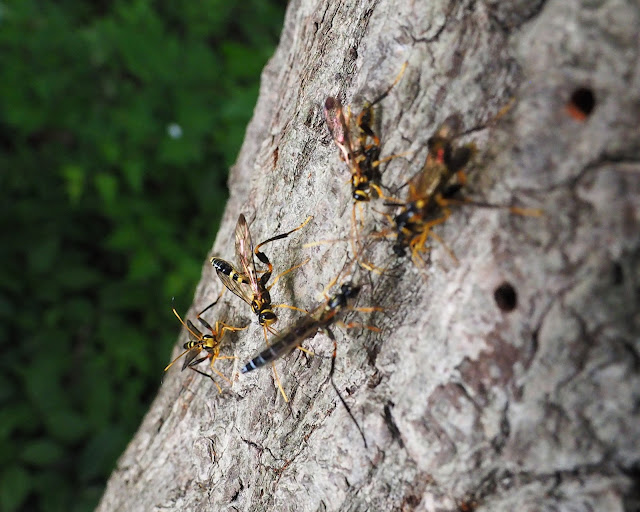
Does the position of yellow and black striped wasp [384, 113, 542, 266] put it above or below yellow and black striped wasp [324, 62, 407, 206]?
below

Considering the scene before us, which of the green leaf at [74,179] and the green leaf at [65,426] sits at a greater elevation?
the green leaf at [74,179]

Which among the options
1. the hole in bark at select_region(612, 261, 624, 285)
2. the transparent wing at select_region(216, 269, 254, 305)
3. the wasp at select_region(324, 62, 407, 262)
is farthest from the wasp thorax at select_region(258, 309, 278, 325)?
the hole in bark at select_region(612, 261, 624, 285)

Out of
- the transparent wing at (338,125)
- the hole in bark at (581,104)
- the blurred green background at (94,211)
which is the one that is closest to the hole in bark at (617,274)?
the hole in bark at (581,104)

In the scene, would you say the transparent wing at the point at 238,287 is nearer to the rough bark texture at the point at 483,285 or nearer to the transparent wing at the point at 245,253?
the transparent wing at the point at 245,253

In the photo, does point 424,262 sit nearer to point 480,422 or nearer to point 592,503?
point 480,422

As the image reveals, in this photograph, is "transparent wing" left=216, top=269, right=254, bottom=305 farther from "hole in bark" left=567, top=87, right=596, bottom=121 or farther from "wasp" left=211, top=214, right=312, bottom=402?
"hole in bark" left=567, top=87, right=596, bottom=121

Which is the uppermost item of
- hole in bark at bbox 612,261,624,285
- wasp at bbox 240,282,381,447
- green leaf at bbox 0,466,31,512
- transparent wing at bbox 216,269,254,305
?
green leaf at bbox 0,466,31,512

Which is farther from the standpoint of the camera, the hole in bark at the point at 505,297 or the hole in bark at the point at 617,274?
the hole in bark at the point at 505,297

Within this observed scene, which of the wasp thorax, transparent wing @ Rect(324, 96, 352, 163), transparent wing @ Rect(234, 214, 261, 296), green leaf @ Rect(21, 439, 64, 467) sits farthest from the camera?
green leaf @ Rect(21, 439, 64, 467)
